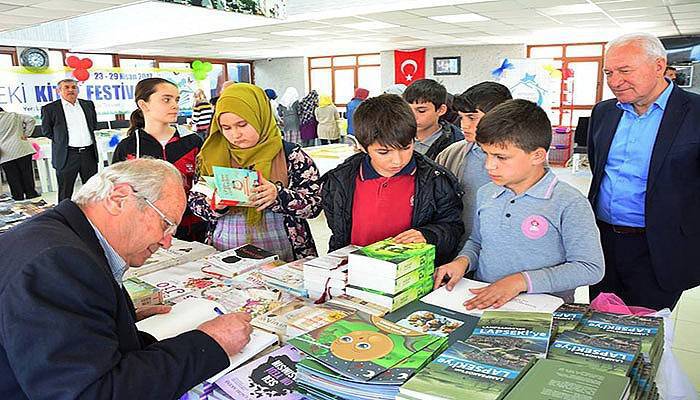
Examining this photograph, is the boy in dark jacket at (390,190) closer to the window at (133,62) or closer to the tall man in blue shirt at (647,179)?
the tall man in blue shirt at (647,179)

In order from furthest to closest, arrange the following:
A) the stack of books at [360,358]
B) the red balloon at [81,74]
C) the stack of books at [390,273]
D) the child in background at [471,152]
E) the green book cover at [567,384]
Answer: the red balloon at [81,74], the child in background at [471,152], the stack of books at [390,273], the stack of books at [360,358], the green book cover at [567,384]

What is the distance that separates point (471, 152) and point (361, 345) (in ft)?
4.43

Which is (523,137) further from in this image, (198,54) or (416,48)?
(198,54)

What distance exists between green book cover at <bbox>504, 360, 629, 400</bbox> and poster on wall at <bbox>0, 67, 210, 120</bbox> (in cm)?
914

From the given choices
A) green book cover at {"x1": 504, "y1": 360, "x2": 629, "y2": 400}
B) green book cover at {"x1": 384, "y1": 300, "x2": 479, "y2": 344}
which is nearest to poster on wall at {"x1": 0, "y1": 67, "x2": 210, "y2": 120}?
green book cover at {"x1": 384, "y1": 300, "x2": 479, "y2": 344}

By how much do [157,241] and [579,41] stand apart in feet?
41.4

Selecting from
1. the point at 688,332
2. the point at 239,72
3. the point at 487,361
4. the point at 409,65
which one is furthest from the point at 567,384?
the point at 239,72

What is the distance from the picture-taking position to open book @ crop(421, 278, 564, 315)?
1483 millimetres

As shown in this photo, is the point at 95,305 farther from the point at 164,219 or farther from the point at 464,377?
the point at 464,377

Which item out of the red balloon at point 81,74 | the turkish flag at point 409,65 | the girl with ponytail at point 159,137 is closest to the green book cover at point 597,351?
the girl with ponytail at point 159,137

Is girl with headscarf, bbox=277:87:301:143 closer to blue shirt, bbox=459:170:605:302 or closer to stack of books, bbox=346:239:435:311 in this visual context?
blue shirt, bbox=459:170:605:302

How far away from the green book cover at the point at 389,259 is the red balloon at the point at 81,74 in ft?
27.5

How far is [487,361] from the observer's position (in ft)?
3.45

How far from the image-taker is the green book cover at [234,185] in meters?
1.98
